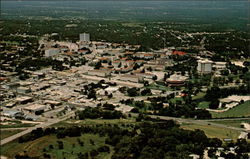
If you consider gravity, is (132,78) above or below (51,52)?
below

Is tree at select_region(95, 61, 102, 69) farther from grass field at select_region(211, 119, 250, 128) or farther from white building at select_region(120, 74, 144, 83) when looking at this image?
grass field at select_region(211, 119, 250, 128)

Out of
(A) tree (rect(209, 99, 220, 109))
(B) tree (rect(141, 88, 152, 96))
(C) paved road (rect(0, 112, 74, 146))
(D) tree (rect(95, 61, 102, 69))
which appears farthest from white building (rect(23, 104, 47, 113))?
(D) tree (rect(95, 61, 102, 69))

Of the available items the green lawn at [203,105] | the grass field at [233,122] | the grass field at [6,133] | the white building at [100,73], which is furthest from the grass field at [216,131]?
the white building at [100,73]

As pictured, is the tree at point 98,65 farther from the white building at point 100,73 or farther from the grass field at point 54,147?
the grass field at point 54,147

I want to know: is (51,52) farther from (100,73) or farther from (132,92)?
(132,92)

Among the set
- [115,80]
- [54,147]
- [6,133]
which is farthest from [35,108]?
[115,80]

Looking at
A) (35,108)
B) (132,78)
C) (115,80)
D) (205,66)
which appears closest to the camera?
(35,108)
